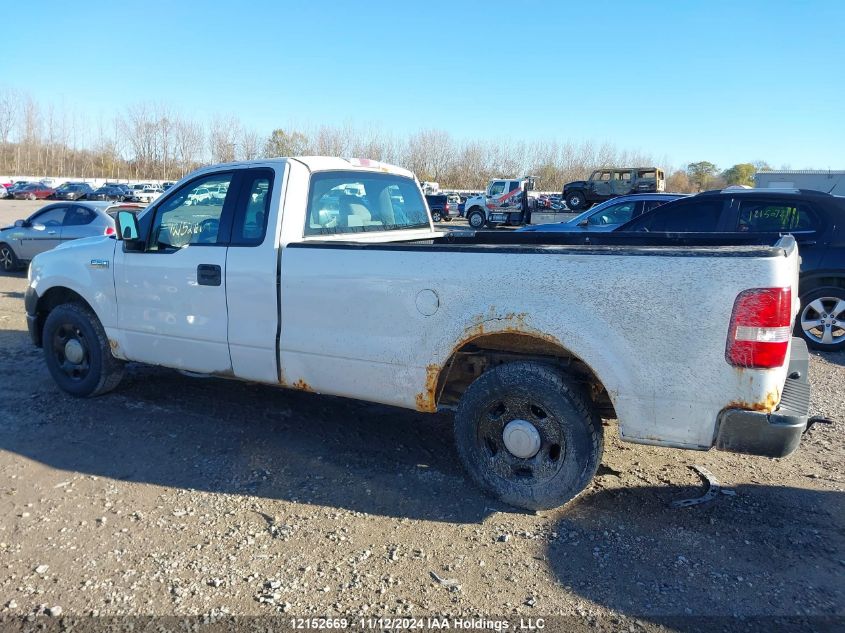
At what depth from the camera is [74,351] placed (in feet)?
17.7

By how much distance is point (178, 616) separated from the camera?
9.03 ft

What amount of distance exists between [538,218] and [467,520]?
633 inches

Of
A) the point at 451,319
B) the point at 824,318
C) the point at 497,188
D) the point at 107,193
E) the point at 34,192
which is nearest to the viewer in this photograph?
the point at 451,319

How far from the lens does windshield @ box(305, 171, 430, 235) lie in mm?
4617

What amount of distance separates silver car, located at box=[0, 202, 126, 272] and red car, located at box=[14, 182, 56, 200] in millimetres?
45993

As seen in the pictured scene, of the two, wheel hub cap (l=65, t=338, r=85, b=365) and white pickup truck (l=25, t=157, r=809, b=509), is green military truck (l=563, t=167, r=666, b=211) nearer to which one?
white pickup truck (l=25, t=157, r=809, b=509)

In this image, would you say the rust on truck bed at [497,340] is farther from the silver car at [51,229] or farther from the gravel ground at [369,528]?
the silver car at [51,229]

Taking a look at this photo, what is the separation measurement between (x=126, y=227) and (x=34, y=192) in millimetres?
55764

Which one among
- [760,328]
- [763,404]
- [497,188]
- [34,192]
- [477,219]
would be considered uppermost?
[497,188]

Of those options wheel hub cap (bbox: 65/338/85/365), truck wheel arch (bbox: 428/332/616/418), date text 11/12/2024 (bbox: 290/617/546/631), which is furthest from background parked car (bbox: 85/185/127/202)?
date text 11/12/2024 (bbox: 290/617/546/631)

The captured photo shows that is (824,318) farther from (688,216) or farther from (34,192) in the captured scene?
(34,192)

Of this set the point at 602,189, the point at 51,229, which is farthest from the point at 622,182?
the point at 51,229

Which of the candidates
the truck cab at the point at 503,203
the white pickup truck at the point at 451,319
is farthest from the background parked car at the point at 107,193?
the white pickup truck at the point at 451,319

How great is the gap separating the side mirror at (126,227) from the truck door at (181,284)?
0.35 ft
